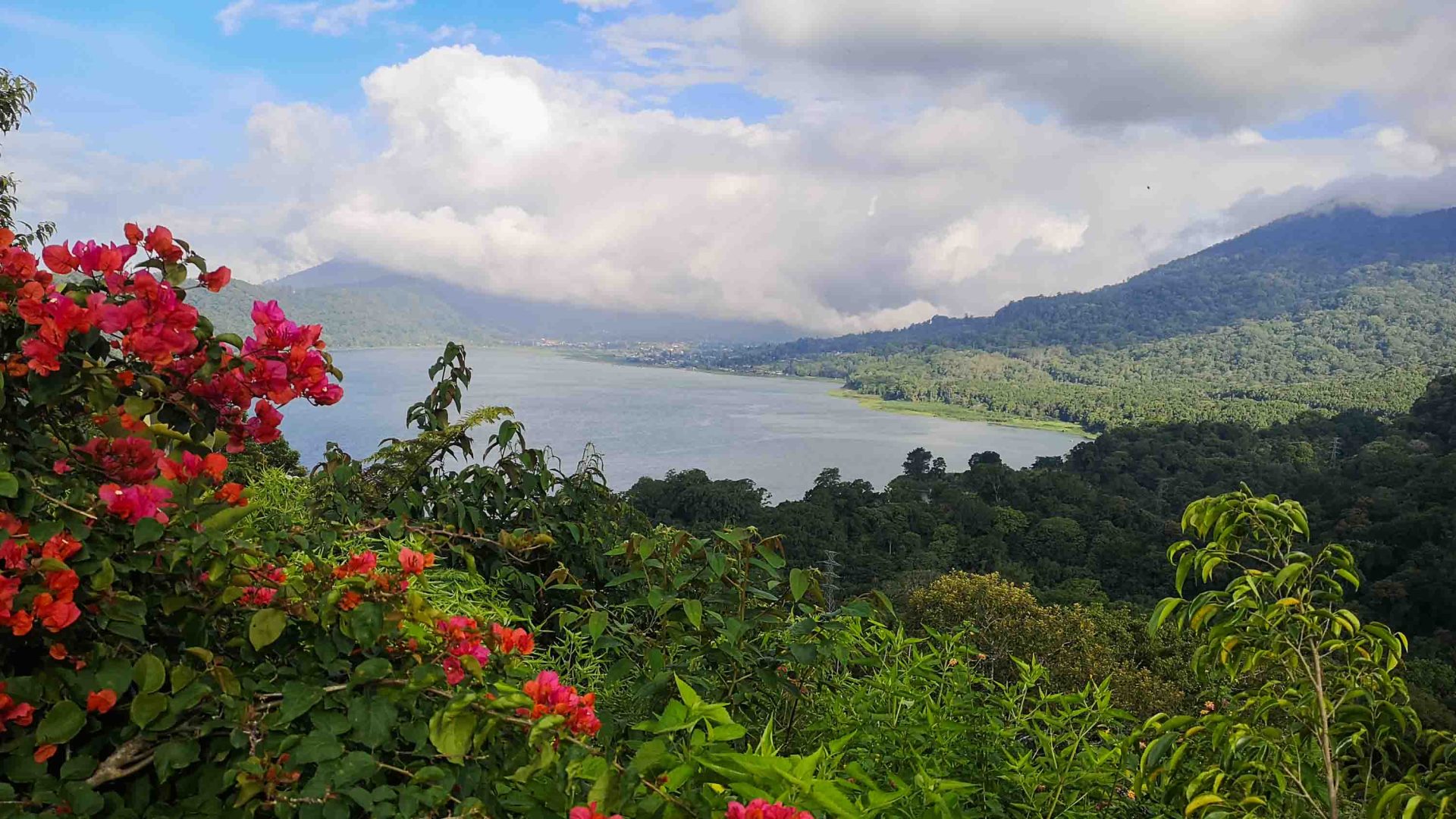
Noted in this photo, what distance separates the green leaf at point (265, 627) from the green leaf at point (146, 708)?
92mm

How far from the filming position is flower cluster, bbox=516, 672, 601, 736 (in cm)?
78

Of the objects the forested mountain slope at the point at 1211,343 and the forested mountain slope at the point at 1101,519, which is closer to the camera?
the forested mountain slope at the point at 1101,519

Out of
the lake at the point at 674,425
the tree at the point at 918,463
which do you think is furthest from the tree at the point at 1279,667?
the tree at the point at 918,463

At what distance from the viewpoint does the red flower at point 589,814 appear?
641 millimetres

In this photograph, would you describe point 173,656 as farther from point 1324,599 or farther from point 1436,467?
point 1436,467

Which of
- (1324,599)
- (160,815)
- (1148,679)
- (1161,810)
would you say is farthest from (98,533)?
(1148,679)

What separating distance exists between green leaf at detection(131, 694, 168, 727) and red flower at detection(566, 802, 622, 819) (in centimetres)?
46

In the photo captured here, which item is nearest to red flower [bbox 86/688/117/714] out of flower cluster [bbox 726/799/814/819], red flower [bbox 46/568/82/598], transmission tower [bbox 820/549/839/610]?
red flower [bbox 46/568/82/598]

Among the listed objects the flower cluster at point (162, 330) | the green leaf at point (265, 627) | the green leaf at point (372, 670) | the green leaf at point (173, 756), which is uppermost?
the flower cluster at point (162, 330)

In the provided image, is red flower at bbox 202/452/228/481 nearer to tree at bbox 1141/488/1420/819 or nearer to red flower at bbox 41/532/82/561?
red flower at bbox 41/532/82/561

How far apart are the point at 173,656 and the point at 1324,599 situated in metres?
1.49

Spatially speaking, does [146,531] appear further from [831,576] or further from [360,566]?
[831,576]

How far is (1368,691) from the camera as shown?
1037 mm

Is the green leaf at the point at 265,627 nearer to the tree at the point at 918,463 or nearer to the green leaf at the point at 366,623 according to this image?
the green leaf at the point at 366,623
